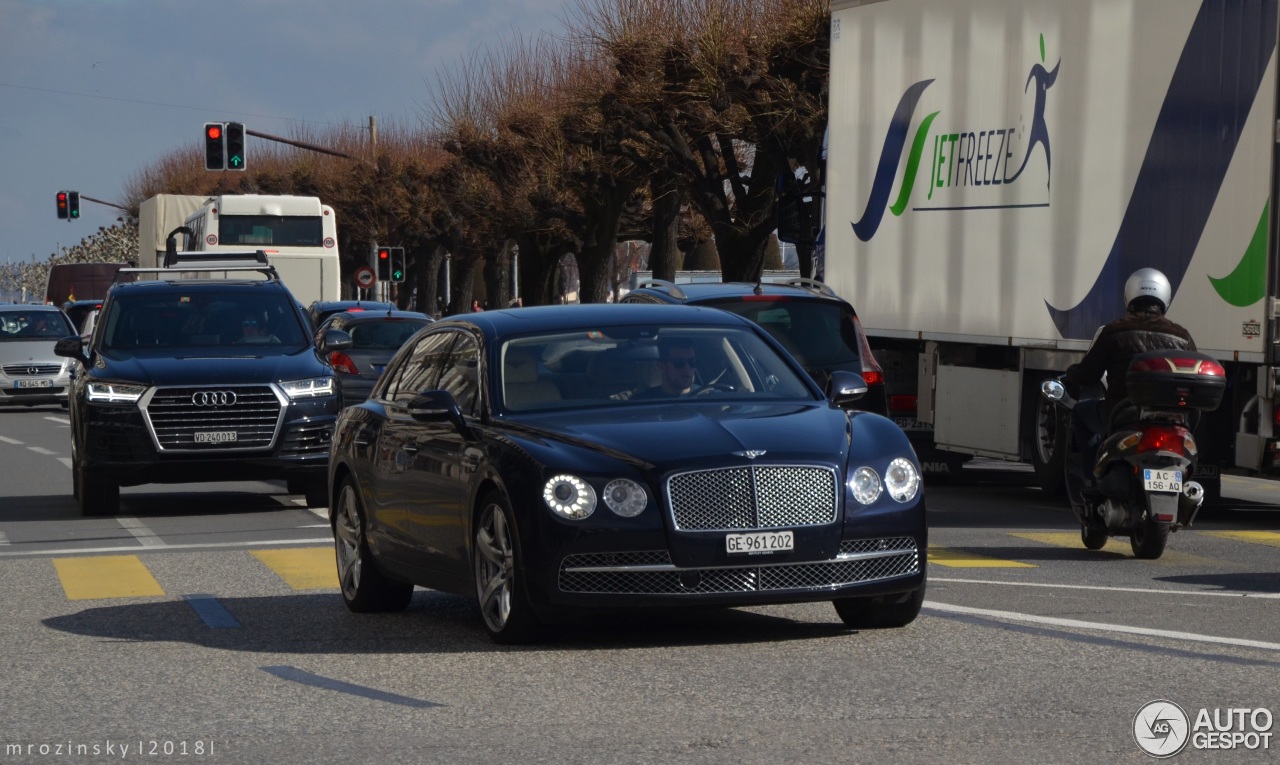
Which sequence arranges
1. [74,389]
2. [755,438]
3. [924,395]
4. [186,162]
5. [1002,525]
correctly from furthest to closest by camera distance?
1. [186,162]
2. [924,395]
3. [74,389]
4. [1002,525]
5. [755,438]

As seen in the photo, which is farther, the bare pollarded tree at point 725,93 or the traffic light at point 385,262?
the traffic light at point 385,262

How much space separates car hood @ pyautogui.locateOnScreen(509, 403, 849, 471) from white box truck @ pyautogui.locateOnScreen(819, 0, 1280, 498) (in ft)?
20.3

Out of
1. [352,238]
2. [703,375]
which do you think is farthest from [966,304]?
[352,238]

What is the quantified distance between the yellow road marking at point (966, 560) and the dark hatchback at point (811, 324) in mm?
3874

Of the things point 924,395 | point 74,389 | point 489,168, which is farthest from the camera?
point 489,168

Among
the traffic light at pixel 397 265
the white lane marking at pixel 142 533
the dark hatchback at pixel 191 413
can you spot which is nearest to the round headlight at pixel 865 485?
the white lane marking at pixel 142 533

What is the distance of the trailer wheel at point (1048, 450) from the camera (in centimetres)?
1719

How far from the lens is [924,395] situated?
19.4 meters

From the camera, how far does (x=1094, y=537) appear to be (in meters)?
13.2

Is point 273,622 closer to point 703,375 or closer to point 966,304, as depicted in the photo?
point 703,375

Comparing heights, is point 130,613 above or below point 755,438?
below

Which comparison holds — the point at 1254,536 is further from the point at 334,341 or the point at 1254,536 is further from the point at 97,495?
the point at 97,495

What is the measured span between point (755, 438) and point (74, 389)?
1006 cm

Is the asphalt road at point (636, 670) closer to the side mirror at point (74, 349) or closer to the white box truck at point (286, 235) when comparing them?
the side mirror at point (74, 349)
